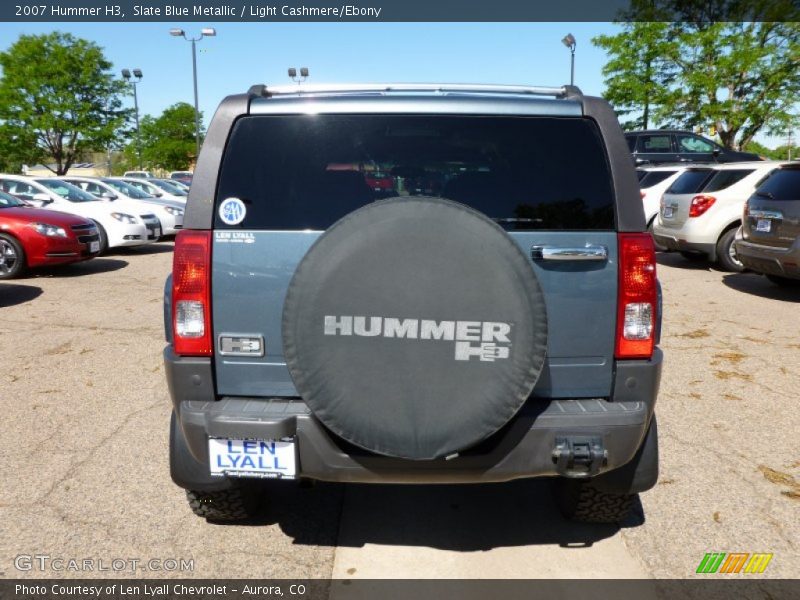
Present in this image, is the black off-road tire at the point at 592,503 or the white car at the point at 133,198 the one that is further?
the white car at the point at 133,198

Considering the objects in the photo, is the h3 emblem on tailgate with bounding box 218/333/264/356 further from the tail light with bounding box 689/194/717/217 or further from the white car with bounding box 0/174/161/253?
the white car with bounding box 0/174/161/253

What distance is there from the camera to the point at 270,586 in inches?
101

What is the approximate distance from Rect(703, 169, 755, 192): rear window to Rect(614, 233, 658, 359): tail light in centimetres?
910

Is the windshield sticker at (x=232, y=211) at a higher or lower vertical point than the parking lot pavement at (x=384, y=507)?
higher

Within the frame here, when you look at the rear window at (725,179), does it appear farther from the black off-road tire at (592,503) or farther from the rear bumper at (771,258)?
the black off-road tire at (592,503)

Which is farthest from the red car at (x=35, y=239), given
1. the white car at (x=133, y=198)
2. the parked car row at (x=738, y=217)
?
the parked car row at (x=738, y=217)

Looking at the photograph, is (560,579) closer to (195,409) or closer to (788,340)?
(195,409)

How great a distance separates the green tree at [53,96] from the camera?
31938mm

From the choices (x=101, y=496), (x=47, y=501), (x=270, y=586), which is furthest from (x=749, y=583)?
(x=47, y=501)

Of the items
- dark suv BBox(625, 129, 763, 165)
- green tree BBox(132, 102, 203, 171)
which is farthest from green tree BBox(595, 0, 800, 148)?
green tree BBox(132, 102, 203, 171)

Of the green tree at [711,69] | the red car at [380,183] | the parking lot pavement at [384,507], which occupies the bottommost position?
the parking lot pavement at [384,507]

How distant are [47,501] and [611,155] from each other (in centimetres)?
323

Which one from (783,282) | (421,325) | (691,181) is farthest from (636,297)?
(691,181)

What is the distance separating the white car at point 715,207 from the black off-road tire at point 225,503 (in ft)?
31.2
